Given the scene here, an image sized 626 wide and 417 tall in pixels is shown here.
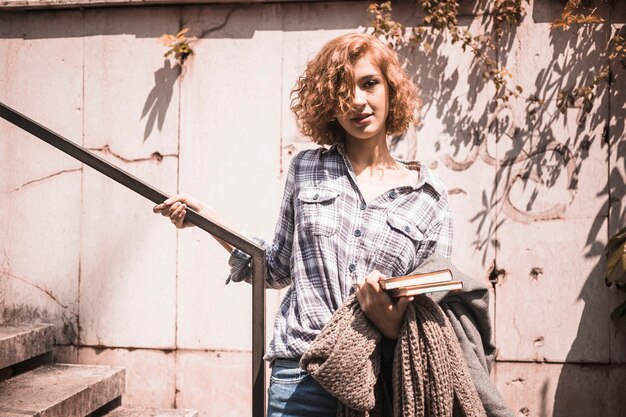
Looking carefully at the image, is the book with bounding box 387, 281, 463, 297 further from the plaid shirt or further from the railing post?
the railing post

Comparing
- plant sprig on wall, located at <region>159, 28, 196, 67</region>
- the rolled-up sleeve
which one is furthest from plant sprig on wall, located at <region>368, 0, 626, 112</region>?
the rolled-up sleeve

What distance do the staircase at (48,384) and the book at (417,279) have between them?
1760mm

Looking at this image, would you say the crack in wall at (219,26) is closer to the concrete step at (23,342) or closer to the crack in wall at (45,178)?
the crack in wall at (45,178)

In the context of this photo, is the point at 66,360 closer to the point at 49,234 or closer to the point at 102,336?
the point at 102,336

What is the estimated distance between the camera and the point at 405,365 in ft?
4.30

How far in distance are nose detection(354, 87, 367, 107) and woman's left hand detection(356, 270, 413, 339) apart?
47 centimetres

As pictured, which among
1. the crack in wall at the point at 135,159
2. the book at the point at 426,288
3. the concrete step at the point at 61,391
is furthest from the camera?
the crack in wall at the point at 135,159

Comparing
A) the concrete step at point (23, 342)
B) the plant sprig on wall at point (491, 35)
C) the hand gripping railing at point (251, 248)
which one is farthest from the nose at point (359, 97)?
the concrete step at point (23, 342)

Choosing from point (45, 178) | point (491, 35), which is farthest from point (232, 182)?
point (491, 35)

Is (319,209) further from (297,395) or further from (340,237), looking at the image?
(297,395)

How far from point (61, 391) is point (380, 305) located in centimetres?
202

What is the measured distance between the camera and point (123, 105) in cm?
337

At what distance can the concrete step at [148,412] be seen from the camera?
312cm

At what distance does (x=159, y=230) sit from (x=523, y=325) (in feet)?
6.67
